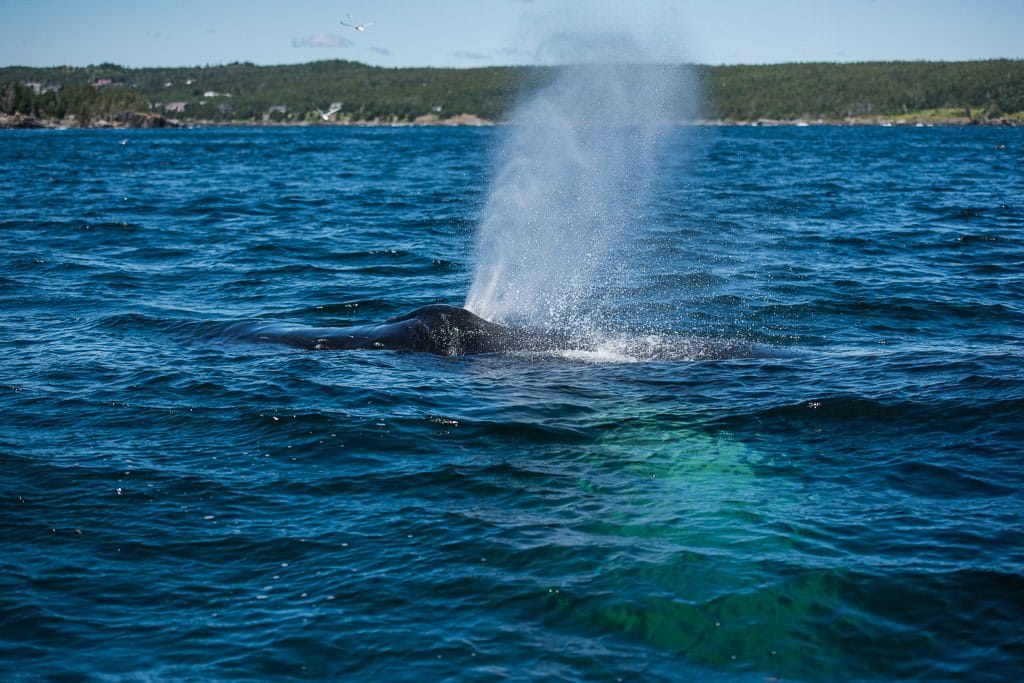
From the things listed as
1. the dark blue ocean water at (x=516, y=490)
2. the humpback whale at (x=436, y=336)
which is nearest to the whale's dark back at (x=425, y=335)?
the humpback whale at (x=436, y=336)

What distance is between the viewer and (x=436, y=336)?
A: 13.9m

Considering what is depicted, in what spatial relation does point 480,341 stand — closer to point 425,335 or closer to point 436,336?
point 436,336

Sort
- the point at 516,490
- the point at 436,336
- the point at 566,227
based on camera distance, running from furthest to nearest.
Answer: the point at 566,227 → the point at 436,336 → the point at 516,490

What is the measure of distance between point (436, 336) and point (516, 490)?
508 centimetres

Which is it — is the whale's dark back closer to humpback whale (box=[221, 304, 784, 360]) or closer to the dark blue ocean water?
humpback whale (box=[221, 304, 784, 360])

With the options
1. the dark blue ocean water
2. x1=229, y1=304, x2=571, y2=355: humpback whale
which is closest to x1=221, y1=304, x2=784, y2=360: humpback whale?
x1=229, y1=304, x2=571, y2=355: humpback whale

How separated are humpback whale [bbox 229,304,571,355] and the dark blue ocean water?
0.41 m

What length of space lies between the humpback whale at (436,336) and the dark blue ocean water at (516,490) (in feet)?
1.36

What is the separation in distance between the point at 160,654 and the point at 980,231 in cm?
2661

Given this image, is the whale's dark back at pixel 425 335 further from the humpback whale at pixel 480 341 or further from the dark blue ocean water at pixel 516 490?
the dark blue ocean water at pixel 516 490

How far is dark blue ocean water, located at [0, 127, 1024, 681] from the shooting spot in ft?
22.0

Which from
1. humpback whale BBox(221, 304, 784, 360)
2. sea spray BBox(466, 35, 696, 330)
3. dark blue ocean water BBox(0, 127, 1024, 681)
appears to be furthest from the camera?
sea spray BBox(466, 35, 696, 330)

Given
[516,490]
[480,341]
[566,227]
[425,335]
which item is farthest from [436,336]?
[566,227]

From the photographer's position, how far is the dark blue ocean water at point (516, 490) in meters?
6.71
